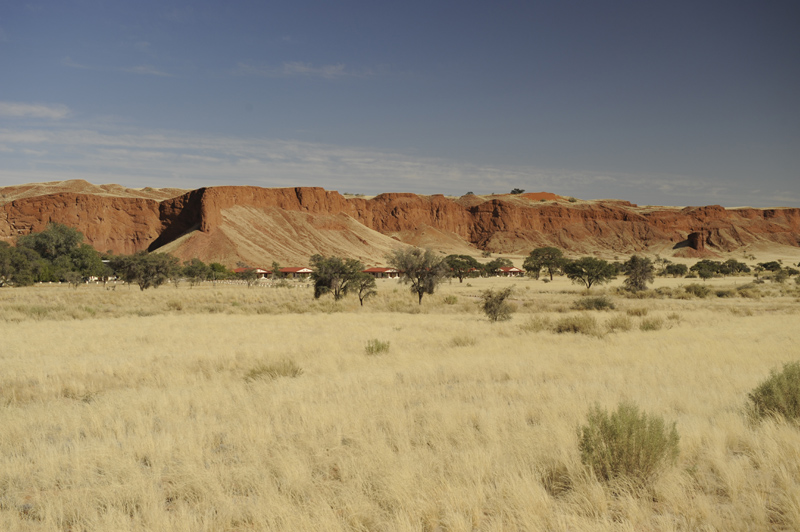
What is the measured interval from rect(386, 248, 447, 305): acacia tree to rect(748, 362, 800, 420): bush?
88.1ft

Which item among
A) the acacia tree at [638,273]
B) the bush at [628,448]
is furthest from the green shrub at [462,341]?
the acacia tree at [638,273]

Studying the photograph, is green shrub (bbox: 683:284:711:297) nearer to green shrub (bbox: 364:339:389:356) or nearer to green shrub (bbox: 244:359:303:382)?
green shrub (bbox: 364:339:389:356)

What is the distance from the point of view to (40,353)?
12766mm

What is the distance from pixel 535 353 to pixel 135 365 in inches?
375

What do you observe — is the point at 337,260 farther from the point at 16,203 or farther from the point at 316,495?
the point at 16,203

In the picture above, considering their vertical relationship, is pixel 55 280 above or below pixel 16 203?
below

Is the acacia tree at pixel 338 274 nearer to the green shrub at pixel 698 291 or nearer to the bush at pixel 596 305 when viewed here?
the bush at pixel 596 305

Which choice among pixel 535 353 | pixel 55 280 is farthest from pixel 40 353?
pixel 55 280

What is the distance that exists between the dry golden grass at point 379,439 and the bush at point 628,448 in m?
0.14

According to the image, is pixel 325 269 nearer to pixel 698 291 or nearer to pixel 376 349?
pixel 376 349

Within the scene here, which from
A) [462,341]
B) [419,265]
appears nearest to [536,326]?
[462,341]

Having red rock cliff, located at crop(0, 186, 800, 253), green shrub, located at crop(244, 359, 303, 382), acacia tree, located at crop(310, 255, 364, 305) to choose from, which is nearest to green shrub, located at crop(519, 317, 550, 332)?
green shrub, located at crop(244, 359, 303, 382)

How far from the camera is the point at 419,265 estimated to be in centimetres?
3366

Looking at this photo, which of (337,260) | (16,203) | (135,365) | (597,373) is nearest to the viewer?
(597,373)
